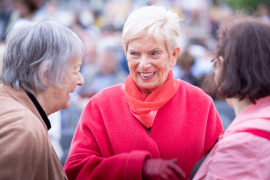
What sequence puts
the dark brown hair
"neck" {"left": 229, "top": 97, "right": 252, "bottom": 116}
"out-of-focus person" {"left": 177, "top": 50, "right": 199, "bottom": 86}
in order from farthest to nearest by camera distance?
"out-of-focus person" {"left": 177, "top": 50, "right": 199, "bottom": 86}, "neck" {"left": 229, "top": 97, "right": 252, "bottom": 116}, the dark brown hair

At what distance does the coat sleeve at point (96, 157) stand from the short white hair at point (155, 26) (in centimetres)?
72

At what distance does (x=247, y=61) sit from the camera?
171 cm

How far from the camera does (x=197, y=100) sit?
2.42 m

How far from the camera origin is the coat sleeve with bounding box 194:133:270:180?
1565 millimetres

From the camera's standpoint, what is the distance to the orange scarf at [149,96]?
230 centimetres

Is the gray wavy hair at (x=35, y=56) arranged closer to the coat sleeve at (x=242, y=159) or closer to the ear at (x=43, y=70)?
the ear at (x=43, y=70)

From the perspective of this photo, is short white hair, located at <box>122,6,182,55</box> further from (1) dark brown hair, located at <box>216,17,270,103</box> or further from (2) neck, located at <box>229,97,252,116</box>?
(2) neck, located at <box>229,97,252,116</box>

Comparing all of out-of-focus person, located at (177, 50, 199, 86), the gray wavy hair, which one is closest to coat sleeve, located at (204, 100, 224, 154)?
the gray wavy hair

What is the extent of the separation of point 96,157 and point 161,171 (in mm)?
530

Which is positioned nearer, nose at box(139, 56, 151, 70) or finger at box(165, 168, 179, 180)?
finger at box(165, 168, 179, 180)

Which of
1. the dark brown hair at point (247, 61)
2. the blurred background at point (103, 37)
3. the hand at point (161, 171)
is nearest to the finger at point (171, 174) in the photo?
the hand at point (161, 171)

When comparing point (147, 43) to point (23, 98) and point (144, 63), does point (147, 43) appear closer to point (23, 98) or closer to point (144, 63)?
point (144, 63)

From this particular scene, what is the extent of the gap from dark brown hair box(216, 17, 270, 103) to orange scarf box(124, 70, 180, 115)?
0.64 meters

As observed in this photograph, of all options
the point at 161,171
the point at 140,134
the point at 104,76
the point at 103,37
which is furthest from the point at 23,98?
the point at 103,37
